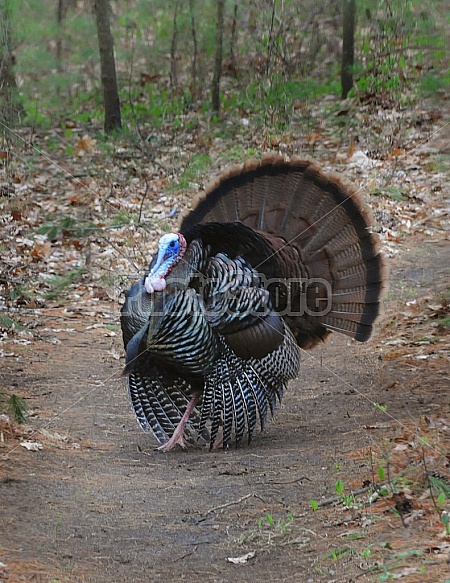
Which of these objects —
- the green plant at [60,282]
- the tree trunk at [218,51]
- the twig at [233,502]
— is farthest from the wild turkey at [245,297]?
the tree trunk at [218,51]

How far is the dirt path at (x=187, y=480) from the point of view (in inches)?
129

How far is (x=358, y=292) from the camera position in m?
5.72

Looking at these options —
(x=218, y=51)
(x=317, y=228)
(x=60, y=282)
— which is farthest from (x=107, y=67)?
(x=317, y=228)

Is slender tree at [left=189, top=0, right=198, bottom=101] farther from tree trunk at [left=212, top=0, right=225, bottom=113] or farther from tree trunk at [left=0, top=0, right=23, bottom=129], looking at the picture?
tree trunk at [left=0, top=0, right=23, bottom=129]

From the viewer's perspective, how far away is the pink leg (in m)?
5.12

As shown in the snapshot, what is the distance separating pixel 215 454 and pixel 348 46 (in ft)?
30.1

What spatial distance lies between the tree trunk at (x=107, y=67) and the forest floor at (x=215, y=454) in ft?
10.5

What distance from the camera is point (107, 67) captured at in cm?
1215

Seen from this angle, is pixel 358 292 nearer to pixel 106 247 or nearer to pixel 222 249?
pixel 222 249

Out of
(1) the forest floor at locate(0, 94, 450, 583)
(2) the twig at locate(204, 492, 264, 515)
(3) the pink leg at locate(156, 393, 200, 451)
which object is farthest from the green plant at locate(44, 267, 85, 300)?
(2) the twig at locate(204, 492, 264, 515)

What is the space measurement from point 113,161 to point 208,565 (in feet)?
29.6

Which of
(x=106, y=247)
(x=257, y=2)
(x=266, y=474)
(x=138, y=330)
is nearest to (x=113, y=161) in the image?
(x=106, y=247)

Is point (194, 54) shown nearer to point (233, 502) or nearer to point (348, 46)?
point (348, 46)

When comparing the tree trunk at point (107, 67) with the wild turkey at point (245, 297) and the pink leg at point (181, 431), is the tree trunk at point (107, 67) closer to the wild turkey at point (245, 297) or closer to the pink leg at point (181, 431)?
the wild turkey at point (245, 297)
